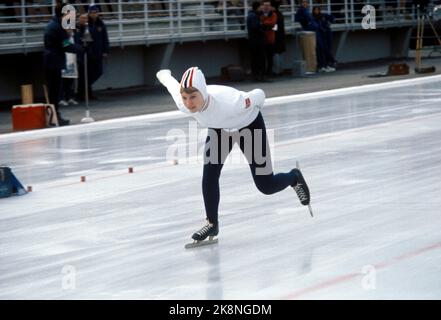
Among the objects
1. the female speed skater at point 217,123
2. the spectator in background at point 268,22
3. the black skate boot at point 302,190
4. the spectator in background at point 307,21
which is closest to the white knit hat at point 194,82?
the female speed skater at point 217,123

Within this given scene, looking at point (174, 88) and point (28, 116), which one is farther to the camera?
point (28, 116)

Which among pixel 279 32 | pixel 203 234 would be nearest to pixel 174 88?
pixel 203 234

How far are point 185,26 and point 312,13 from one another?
5.09 metres

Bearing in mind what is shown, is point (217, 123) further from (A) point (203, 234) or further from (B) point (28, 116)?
(B) point (28, 116)

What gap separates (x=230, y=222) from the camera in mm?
11922

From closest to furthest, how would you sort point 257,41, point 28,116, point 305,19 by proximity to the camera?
1. point 28,116
2. point 257,41
3. point 305,19

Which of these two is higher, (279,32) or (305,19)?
(305,19)

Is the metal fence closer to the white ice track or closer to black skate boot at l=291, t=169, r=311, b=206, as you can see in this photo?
the white ice track

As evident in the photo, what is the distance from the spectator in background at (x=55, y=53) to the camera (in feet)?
75.8

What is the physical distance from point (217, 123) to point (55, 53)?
43.4 feet

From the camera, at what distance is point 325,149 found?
17891 mm

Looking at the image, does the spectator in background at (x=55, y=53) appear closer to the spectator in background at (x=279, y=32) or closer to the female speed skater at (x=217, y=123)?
the spectator in background at (x=279, y=32)

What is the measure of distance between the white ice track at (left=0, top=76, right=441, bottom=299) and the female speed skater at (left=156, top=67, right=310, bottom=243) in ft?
1.52
